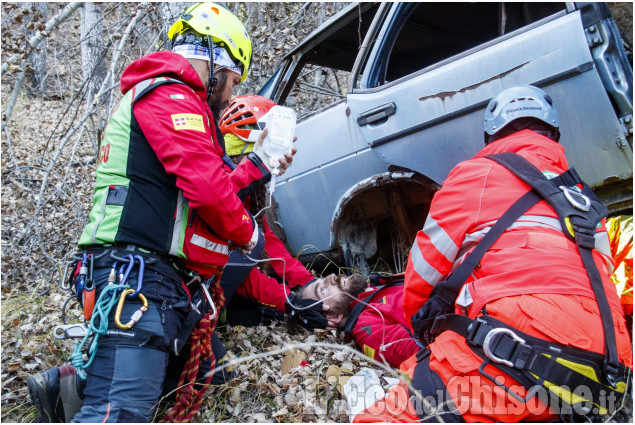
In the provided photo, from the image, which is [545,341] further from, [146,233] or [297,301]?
[297,301]

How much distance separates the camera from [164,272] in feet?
7.48

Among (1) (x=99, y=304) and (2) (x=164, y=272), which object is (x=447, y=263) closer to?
(2) (x=164, y=272)

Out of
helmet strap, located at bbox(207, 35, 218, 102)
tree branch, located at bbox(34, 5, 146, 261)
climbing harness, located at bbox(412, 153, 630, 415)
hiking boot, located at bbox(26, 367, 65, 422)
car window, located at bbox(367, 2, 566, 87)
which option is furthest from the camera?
car window, located at bbox(367, 2, 566, 87)

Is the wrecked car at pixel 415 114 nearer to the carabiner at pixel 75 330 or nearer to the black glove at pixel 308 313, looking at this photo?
the black glove at pixel 308 313

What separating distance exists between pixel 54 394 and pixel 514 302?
2056mm

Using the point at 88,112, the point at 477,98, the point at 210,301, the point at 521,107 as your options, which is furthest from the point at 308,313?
the point at 88,112

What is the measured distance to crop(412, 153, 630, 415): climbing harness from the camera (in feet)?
6.09

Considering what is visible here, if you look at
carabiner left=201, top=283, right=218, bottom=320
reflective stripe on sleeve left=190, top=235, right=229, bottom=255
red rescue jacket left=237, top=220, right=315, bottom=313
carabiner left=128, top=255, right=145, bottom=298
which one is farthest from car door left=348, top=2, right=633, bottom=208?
carabiner left=128, top=255, right=145, bottom=298

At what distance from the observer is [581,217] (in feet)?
6.73

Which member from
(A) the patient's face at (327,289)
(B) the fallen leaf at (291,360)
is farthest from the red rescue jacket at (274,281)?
(B) the fallen leaf at (291,360)

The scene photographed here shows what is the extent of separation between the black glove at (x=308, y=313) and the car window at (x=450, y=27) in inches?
85.1

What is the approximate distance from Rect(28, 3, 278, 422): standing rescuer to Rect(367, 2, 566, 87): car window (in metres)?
2.55

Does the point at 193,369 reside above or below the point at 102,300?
below

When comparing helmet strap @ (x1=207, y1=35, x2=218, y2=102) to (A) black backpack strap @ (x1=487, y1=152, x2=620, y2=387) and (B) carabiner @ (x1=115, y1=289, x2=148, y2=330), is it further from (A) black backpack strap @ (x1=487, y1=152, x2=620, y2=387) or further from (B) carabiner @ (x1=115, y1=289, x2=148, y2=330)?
(A) black backpack strap @ (x1=487, y1=152, x2=620, y2=387)
